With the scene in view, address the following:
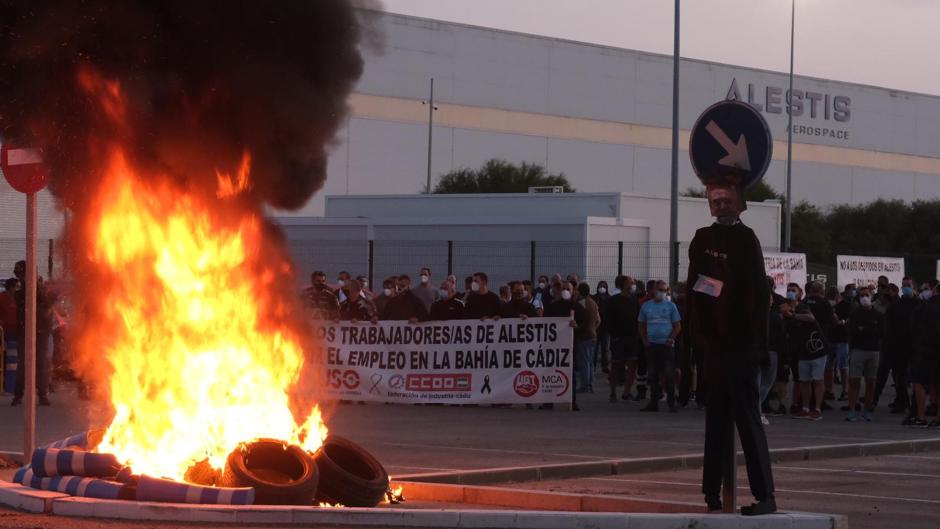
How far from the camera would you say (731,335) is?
9.34 m

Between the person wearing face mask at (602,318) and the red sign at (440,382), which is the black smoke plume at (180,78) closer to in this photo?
the red sign at (440,382)

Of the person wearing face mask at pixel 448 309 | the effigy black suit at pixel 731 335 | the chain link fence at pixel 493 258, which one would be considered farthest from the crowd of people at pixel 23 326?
the effigy black suit at pixel 731 335

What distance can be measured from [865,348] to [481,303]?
532 centimetres

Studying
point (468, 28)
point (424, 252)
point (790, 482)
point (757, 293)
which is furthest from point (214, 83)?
point (468, 28)

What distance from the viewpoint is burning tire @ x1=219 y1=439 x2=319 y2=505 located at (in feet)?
31.6

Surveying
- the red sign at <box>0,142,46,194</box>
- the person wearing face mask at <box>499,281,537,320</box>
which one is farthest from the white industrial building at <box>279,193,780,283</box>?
the red sign at <box>0,142,46,194</box>

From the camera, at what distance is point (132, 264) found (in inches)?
422

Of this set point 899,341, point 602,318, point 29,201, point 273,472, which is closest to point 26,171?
point 29,201

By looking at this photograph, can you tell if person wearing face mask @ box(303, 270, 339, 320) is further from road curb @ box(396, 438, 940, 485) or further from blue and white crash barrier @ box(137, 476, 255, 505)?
blue and white crash barrier @ box(137, 476, 255, 505)

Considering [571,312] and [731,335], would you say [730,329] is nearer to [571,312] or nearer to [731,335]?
[731,335]

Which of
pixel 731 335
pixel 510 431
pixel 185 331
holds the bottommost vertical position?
pixel 510 431

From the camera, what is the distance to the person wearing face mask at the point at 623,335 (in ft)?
74.3

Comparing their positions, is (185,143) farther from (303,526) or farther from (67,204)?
(303,526)

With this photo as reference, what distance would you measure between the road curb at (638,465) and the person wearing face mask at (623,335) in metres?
6.36
